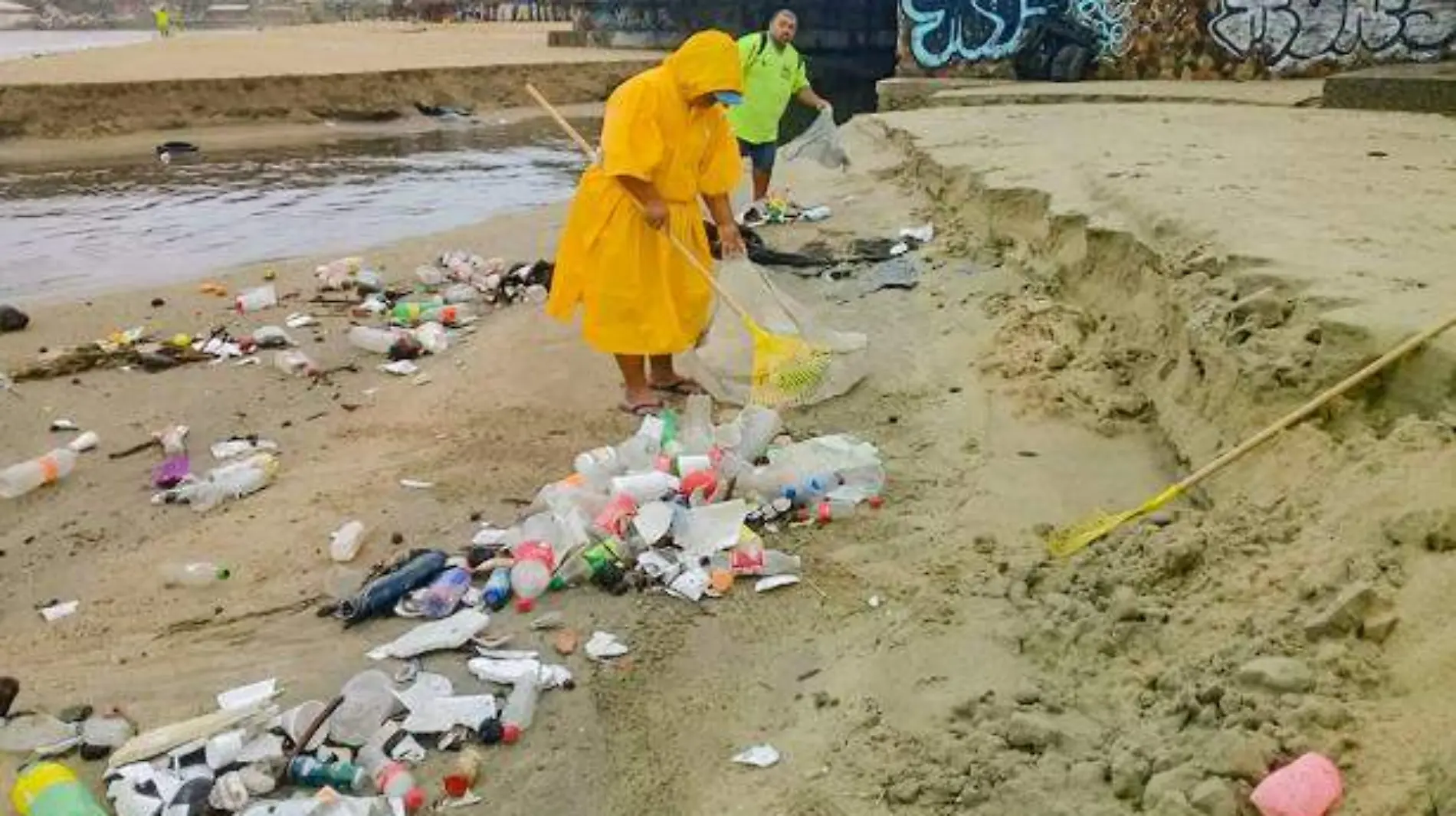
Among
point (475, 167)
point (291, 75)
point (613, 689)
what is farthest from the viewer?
point (291, 75)

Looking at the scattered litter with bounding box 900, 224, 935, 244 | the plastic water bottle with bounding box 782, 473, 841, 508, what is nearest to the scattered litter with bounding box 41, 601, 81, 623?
the plastic water bottle with bounding box 782, 473, 841, 508

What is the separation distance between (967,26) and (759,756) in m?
13.9

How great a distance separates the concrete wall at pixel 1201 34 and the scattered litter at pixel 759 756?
1217 cm

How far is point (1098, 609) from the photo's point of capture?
122 inches

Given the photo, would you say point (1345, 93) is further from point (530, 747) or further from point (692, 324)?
point (530, 747)

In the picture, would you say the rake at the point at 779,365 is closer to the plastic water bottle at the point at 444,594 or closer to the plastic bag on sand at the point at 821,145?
the plastic water bottle at the point at 444,594

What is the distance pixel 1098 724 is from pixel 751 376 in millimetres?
2778

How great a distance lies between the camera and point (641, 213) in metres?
4.97

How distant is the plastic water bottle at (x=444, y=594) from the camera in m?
3.57

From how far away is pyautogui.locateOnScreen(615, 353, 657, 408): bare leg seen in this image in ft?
17.4

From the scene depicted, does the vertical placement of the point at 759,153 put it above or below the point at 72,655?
above

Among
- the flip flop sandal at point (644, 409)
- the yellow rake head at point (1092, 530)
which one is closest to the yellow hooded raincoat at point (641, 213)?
the flip flop sandal at point (644, 409)

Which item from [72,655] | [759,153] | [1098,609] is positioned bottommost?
[72,655]

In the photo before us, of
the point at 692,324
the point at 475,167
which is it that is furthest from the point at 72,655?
the point at 475,167
